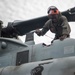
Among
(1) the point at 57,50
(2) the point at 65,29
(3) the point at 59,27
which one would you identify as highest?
(3) the point at 59,27

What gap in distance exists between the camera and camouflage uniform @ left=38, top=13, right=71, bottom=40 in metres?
6.55

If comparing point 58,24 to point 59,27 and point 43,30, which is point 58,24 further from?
point 43,30

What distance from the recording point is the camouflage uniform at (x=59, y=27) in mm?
6555

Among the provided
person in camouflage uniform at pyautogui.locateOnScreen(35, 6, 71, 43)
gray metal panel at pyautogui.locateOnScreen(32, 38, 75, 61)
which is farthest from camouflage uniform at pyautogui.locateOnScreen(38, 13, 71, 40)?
gray metal panel at pyautogui.locateOnScreen(32, 38, 75, 61)

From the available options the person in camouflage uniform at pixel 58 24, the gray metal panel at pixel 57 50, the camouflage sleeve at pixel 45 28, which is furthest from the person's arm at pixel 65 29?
the camouflage sleeve at pixel 45 28

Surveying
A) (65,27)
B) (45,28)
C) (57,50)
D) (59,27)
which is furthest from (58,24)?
(57,50)

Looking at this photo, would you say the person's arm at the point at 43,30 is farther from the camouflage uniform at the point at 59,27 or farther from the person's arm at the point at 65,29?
the person's arm at the point at 65,29

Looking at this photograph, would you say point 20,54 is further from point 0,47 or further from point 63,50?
point 63,50

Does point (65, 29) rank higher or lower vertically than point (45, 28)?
lower

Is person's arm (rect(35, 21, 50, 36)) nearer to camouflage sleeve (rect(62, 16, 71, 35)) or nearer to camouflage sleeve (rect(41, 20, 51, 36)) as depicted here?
camouflage sleeve (rect(41, 20, 51, 36))

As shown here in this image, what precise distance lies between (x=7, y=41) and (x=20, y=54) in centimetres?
69

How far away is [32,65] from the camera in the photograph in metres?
5.82

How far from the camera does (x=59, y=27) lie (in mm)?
6855

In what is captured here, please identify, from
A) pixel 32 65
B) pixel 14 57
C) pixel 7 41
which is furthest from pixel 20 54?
pixel 32 65
